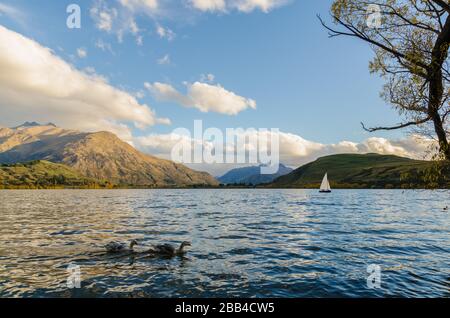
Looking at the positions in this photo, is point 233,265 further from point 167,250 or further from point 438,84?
point 438,84

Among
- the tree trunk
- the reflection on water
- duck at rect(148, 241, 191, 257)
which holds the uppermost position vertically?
the tree trunk

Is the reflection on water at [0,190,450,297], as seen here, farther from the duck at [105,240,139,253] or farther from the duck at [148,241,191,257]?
the duck at [148,241,191,257]

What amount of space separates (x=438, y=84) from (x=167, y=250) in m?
21.1

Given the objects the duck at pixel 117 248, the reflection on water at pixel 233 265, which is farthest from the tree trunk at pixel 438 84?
the duck at pixel 117 248

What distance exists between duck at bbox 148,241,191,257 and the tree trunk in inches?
745

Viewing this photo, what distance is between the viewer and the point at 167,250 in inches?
1005

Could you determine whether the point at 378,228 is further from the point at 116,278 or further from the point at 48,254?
the point at 48,254

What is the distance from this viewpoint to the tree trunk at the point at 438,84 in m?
16.0

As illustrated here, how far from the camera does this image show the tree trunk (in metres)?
16.0

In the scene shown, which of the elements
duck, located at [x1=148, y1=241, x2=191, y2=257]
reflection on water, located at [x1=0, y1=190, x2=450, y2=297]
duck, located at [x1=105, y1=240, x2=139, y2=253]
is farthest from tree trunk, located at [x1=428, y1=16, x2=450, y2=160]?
duck, located at [x1=105, y1=240, x2=139, y2=253]

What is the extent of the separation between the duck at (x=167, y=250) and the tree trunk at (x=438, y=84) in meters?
18.9
